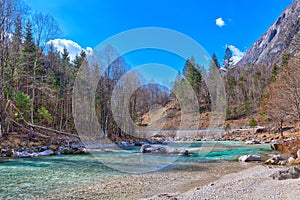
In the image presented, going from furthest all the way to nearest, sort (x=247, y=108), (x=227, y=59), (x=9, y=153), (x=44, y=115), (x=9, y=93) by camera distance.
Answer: (x=227, y=59) → (x=247, y=108) → (x=44, y=115) → (x=9, y=93) → (x=9, y=153)

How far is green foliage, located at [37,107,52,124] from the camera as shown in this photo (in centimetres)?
2644

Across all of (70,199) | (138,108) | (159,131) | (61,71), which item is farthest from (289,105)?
(61,71)

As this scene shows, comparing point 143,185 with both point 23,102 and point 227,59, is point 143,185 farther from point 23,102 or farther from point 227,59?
point 227,59

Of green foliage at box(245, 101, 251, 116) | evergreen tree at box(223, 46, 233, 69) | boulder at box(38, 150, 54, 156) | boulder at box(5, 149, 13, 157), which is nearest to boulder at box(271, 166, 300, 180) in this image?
boulder at box(38, 150, 54, 156)

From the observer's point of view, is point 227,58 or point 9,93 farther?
point 227,58

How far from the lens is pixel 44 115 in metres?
26.4

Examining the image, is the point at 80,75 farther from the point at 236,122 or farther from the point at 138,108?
the point at 236,122

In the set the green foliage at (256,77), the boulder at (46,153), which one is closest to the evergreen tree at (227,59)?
the green foliage at (256,77)

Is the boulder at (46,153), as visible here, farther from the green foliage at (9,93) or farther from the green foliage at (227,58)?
the green foliage at (227,58)

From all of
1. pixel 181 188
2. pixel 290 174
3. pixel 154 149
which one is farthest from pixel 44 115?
pixel 290 174

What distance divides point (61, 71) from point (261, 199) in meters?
35.7

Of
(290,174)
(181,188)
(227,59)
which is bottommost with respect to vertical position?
(181,188)

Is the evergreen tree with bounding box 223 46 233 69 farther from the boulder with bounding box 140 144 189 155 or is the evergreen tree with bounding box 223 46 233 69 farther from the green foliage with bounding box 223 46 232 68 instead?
the boulder with bounding box 140 144 189 155

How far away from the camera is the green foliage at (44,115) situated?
26.4 m
